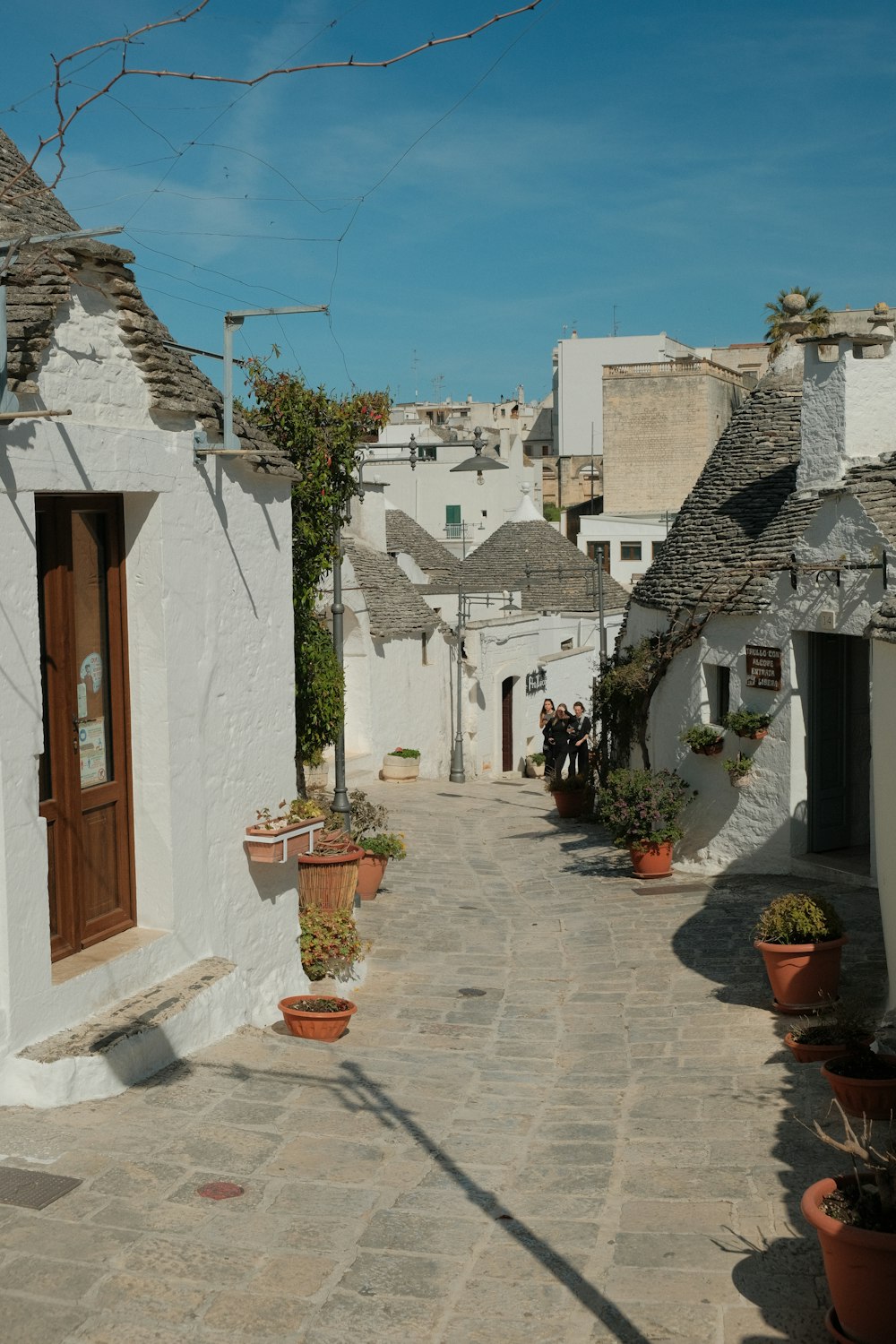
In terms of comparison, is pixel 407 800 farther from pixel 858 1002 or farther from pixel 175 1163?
pixel 175 1163

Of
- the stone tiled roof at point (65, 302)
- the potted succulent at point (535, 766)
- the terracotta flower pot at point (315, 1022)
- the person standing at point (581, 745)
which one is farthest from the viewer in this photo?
the potted succulent at point (535, 766)

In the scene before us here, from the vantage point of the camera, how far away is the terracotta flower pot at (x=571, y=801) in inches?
795

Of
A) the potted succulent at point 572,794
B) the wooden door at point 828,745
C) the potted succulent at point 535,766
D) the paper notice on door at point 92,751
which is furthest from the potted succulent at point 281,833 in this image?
the potted succulent at point 535,766

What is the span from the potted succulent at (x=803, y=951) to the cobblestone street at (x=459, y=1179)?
263 millimetres

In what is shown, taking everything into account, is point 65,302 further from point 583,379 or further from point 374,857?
point 583,379

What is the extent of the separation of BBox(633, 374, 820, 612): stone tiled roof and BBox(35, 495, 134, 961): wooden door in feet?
26.0

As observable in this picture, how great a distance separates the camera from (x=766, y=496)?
53.0 feet

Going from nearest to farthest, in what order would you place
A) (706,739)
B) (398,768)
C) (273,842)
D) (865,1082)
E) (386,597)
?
(865,1082) → (273,842) → (706,739) → (398,768) → (386,597)

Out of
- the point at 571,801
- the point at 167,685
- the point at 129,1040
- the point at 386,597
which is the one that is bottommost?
the point at 571,801

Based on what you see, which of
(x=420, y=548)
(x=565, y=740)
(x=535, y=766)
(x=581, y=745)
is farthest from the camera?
(x=420, y=548)

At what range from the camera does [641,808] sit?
14297mm

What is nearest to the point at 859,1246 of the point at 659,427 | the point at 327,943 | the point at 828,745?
the point at 327,943

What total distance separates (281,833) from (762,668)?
6.78 metres

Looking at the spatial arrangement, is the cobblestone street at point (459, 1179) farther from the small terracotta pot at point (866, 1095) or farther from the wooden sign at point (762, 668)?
the wooden sign at point (762, 668)
